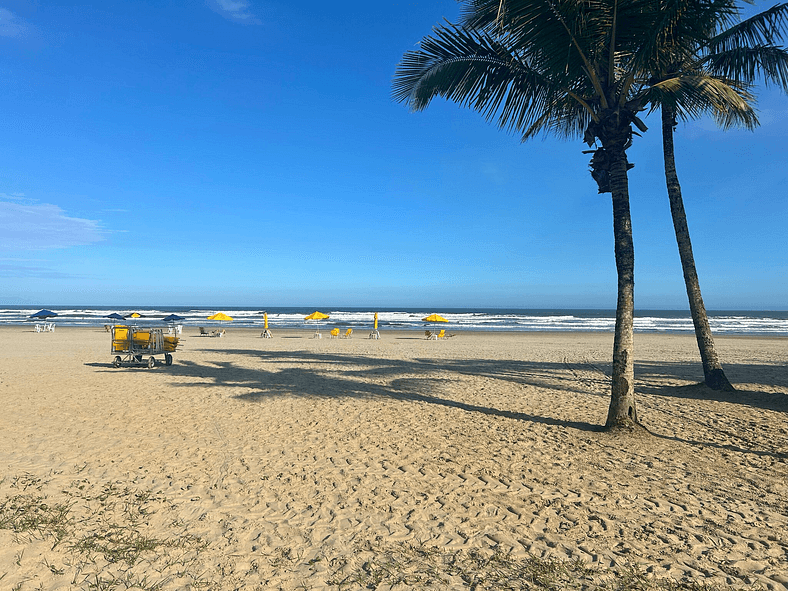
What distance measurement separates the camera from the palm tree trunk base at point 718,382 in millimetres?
9620

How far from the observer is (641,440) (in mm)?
6395

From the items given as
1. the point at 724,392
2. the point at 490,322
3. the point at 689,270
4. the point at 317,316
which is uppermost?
the point at 689,270

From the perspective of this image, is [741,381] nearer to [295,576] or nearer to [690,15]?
[690,15]

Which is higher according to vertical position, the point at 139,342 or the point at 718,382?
the point at 139,342

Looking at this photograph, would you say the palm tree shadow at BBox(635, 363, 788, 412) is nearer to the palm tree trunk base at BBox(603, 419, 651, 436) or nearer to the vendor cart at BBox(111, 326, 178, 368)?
the palm tree trunk base at BBox(603, 419, 651, 436)

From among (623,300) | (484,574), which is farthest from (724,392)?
(484,574)

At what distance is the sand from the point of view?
3396mm

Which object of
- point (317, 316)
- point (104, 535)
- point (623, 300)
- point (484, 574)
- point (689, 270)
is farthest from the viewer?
point (317, 316)

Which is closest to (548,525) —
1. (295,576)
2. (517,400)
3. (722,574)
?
(722,574)

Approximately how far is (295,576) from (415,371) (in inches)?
411

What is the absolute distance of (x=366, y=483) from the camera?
4.98 meters

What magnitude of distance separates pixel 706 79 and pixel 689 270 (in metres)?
4.89

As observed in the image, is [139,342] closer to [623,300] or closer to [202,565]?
[202,565]

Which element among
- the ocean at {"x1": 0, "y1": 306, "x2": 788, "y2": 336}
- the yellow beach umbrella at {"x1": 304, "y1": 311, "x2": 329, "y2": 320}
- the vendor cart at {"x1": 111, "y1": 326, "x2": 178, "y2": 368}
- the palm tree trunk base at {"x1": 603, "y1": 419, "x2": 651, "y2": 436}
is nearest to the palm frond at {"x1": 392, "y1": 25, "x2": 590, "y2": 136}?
the palm tree trunk base at {"x1": 603, "y1": 419, "x2": 651, "y2": 436}
